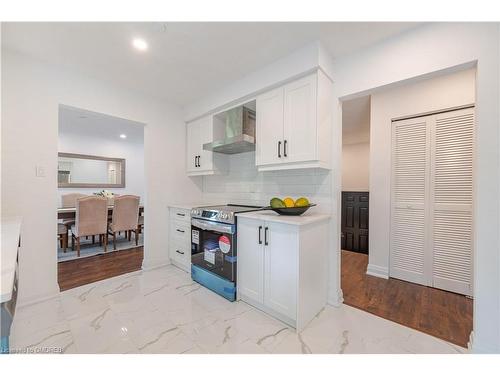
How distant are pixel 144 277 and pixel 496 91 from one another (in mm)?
3570

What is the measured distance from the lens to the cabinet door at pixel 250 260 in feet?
6.23

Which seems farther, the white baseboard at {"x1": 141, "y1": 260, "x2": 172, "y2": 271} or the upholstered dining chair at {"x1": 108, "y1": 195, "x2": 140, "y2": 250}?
the upholstered dining chair at {"x1": 108, "y1": 195, "x2": 140, "y2": 250}

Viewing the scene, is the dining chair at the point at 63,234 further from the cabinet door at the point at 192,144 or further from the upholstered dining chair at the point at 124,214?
the cabinet door at the point at 192,144

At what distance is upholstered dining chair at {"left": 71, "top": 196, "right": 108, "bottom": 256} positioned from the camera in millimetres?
3334

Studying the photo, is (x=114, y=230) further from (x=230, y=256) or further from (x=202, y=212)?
(x=230, y=256)

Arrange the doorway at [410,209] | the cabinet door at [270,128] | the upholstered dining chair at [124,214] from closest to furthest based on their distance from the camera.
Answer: the doorway at [410,209] < the cabinet door at [270,128] < the upholstered dining chair at [124,214]

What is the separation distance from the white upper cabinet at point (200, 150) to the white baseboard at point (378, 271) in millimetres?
2443

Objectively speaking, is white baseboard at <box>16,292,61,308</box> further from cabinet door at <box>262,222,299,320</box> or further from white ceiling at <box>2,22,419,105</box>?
white ceiling at <box>2,22,419,105</box>

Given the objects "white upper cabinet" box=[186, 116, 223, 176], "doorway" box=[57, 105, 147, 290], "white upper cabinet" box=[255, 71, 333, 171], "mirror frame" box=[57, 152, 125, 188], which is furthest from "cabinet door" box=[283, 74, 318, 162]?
"mirror frame" box=[57, 152, 125, 188]

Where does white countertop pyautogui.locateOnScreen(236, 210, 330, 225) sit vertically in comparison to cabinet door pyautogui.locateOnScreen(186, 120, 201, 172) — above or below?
below

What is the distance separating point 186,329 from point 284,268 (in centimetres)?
90

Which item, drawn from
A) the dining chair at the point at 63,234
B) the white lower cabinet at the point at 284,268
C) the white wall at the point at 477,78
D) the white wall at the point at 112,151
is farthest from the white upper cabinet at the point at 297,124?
the white wall at the point at 112,151

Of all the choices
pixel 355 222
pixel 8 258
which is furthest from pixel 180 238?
pixel 355 222

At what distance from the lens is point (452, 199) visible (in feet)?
7.58
